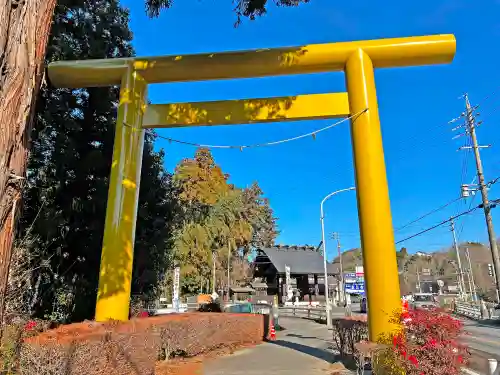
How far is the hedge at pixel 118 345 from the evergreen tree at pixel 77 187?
11.5ft

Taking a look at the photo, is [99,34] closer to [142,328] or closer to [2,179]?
[142,328]

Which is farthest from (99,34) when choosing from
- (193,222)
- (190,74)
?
(193,222)

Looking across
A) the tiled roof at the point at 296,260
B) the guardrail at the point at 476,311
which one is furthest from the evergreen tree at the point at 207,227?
the guardrail at the point at 476,311

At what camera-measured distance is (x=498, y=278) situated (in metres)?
20.1

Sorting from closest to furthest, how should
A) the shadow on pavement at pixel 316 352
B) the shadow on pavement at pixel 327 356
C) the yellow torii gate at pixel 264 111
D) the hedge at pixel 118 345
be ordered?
1. the hedge at pixel 118 345
2. the yellow torii gate at pixel 264 111
3. the shadow on pavement at pixel 327 356
4. the shadow on pavement at pixel 316 352

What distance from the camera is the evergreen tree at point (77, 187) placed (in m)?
10.9

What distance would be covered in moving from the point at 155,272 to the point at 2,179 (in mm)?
11506

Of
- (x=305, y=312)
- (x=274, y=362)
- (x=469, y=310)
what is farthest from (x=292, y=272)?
(x=274, y=362)

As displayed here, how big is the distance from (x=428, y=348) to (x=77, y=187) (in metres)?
10.1

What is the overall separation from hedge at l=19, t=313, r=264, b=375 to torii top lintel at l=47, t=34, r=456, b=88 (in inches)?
229

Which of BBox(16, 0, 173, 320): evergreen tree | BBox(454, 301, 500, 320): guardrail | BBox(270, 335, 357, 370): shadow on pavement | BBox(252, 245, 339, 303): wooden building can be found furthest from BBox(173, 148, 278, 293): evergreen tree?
BBox(454, 301, 500, 320): guardrail

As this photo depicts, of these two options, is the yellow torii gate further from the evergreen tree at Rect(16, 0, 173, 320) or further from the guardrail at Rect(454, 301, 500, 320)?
the guardrail at Rect(454, 301, 500, 320)

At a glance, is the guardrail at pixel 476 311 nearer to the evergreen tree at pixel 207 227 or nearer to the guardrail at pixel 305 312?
the guardrail at pixel 305 312

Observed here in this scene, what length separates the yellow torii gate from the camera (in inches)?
316
